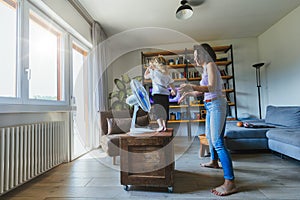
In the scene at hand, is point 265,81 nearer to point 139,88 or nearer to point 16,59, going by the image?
point 139,88

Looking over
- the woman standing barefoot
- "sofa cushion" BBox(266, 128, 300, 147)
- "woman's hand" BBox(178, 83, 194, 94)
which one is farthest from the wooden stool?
"woman's hand" BBox(178, 83, 194, 94)

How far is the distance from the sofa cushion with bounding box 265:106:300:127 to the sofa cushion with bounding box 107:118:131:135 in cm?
249

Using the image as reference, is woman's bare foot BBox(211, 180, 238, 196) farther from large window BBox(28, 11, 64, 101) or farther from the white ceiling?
the white ceiling

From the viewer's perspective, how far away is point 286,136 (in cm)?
210

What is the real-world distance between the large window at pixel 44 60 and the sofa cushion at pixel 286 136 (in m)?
3.02

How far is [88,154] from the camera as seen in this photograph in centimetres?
295

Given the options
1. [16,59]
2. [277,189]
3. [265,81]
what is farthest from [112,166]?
[265,81]

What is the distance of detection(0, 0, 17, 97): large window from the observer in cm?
162

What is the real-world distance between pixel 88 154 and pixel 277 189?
2613mm

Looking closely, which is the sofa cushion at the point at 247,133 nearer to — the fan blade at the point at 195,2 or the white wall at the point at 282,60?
the white wall at the point at 282,60

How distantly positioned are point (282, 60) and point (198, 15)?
1.94 m

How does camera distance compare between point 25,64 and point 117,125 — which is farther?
point 117,125

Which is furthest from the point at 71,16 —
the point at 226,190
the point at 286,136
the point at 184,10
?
the point at 286,136

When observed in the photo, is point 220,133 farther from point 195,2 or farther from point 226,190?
point 195,2
